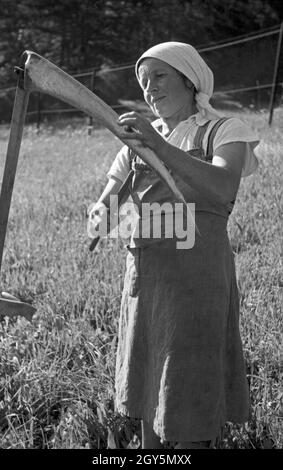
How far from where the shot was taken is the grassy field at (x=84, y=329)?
2.21 metres

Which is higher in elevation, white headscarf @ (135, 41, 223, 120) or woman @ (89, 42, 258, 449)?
white headscarf @ (135, 41, 223, 120)

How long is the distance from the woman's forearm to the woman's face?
266 millimetres

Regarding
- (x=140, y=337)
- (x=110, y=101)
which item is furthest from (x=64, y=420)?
(x=110, y=101)

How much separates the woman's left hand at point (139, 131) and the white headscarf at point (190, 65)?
0.31 meters

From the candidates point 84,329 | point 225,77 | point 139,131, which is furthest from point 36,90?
point 225,77

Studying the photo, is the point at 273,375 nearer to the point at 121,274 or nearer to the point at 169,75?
the point at 121,274

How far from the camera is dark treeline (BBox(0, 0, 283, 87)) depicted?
19594 millimetres

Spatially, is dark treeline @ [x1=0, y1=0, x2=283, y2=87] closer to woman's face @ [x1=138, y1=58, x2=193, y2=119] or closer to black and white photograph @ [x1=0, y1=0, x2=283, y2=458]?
black and white photograph @ [x1=0, y1=0, x2=283, y2=458]

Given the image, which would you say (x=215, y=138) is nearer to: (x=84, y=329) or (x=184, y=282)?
(x=184, y=282)

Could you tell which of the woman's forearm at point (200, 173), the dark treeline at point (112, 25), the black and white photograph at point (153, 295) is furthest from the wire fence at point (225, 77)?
the woman's forearm at point (200, 173)

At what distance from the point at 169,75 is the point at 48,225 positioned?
2.73 m

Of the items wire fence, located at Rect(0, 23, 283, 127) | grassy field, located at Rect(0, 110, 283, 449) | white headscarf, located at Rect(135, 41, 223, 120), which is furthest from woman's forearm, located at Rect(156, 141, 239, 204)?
wire fence, located at Rect(0, 23, 283, 127)

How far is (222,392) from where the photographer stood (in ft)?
5.92

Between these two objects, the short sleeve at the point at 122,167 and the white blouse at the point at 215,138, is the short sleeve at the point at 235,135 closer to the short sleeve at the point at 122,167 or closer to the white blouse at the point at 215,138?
the white blouse at the point at 215,138
